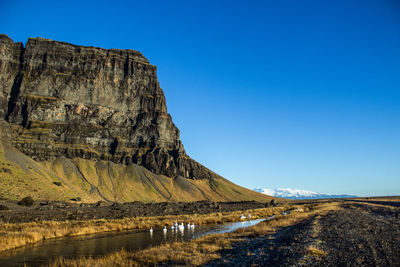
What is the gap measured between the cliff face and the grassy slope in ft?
22.2

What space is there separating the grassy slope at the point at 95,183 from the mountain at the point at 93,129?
1.45 ft

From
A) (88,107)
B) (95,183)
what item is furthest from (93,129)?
(95,183)

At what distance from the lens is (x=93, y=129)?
132 meters

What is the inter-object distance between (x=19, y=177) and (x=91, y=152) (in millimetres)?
44598

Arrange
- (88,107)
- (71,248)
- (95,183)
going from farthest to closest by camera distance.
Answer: (88,107) < (95,183) < (71,248)

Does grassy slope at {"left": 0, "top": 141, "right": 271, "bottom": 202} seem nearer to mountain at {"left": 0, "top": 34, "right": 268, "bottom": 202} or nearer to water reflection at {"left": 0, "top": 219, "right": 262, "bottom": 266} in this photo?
mountain at {"left": 0, "top": 34, "right": 268, "bottom": 202}

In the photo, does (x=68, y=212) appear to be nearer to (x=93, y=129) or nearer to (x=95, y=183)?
(x=95, y=183)

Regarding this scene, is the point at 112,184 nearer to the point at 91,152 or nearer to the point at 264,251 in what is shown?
the point at 91,152

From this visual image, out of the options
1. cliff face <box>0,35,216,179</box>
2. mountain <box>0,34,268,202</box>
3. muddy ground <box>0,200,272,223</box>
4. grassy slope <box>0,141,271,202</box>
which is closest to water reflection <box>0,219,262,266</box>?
muddy ground <box>0,200,272,223</box>

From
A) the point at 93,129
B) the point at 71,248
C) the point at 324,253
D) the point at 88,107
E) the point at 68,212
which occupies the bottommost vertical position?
the point at 68,212

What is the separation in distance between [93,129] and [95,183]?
34545 millimetres

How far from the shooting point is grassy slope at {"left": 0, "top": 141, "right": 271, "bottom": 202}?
78.6 m

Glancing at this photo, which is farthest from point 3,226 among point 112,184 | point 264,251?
point 112,184

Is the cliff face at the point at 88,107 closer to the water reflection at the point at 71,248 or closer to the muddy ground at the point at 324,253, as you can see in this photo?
the water reflection at the point at 71,248
